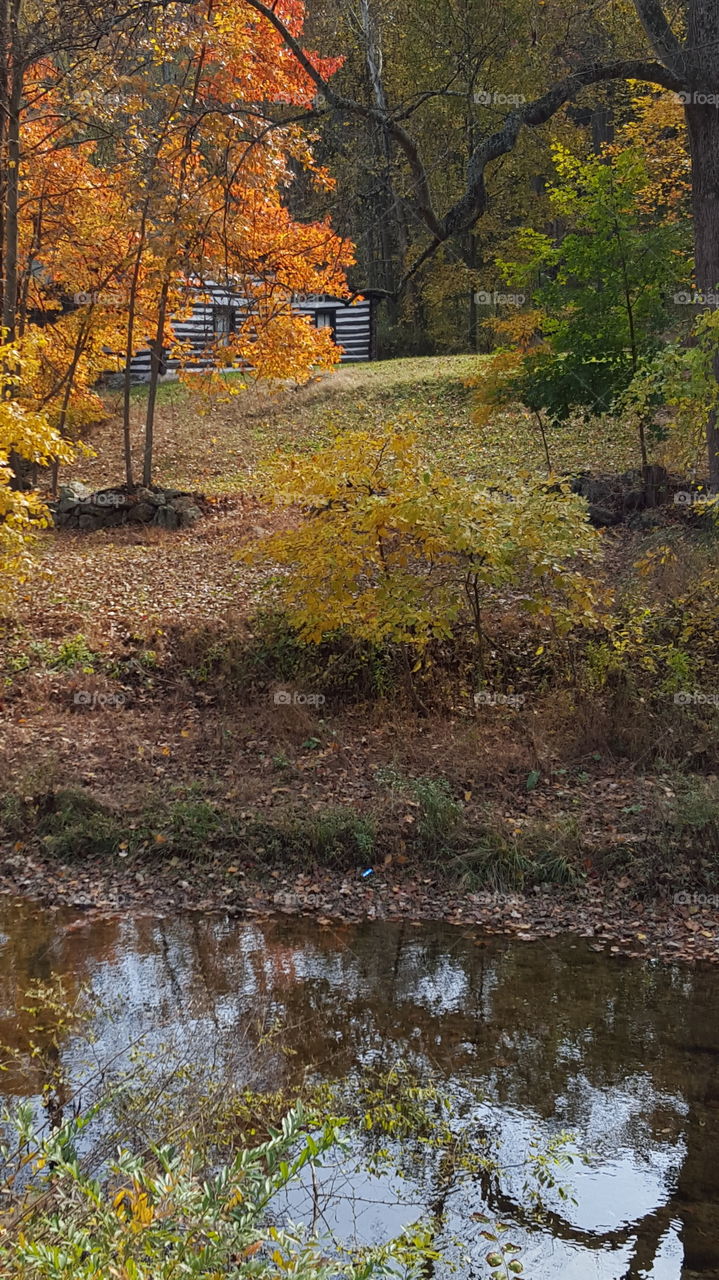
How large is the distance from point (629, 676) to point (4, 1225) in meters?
8.26

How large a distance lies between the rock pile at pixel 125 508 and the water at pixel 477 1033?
991 centimetres

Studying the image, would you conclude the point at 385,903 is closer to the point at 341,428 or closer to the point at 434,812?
the point at 434,812

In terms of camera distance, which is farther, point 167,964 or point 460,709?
point 460,709

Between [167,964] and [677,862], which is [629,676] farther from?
[167,964]

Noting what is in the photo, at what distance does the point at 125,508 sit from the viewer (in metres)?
17.3

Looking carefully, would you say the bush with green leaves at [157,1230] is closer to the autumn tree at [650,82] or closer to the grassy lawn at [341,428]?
the autumn tree at [650,82]

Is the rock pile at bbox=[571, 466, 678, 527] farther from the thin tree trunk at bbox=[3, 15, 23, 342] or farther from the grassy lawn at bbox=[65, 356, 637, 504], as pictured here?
the thin tree trunk at bbox=[3, 15, 23, 342]

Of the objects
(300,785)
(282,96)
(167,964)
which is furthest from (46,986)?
(282,96)

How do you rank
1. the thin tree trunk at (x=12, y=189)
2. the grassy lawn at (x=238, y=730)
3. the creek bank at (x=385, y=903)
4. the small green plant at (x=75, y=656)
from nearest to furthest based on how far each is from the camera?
the creek bank at (x=385, y=903) → the grassy lawn at (x=238, y=730) → the small green plant at (x=75, y=656) → the thin tree trunk at (x=12, y=189)

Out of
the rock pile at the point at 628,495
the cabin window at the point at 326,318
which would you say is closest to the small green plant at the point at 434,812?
the rock pile at the point at 628,495

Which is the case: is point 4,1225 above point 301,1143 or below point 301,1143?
above

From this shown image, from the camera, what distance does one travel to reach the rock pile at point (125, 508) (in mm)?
16844

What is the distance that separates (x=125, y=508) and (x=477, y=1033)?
43.5 feet

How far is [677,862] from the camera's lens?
26.2 feet
